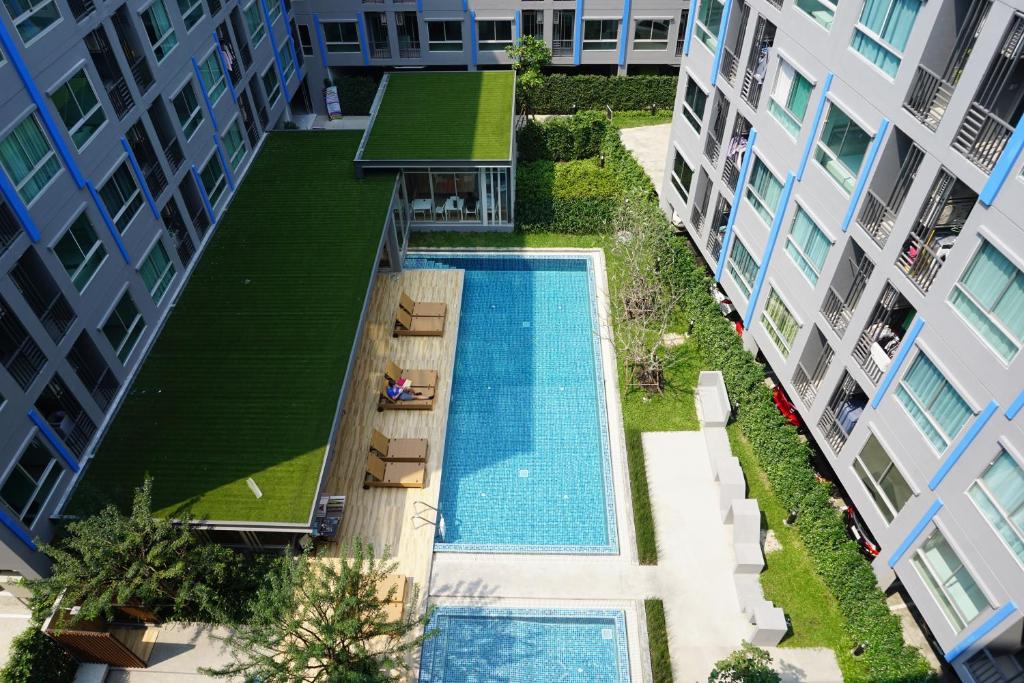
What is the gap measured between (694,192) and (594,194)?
5.35 m

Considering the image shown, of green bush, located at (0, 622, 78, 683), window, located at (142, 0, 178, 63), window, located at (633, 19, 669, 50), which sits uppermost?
window, located at (633, 19, 669, 50)

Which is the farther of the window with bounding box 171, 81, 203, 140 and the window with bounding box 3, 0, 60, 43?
the window with bounding box 171, 81, 203, 140

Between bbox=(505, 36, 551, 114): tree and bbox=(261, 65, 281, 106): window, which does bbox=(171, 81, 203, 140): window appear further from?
bbox=(505, 36, 551, 114): tree

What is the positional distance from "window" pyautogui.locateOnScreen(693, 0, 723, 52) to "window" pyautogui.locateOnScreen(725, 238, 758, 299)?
6950 millimetres

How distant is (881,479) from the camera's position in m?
15.9

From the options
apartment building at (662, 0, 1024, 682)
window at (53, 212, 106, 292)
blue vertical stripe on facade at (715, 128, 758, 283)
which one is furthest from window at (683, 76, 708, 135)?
window at (53, 212, 106, 292)

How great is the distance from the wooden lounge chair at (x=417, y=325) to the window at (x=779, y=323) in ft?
36.6

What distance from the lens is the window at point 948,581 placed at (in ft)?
43.8

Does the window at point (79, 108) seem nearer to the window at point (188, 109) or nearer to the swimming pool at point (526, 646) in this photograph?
the window at point (188, 109)

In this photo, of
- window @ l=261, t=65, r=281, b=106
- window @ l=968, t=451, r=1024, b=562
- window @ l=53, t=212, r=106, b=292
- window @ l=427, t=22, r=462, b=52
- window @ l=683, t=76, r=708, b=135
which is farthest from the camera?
window @ l=427, t=22, r=462, b=52

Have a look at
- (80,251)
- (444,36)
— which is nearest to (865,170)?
(80,251)

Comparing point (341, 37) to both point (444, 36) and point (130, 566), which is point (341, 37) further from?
point (130, 566)

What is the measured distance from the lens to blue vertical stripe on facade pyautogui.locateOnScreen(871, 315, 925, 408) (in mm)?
14203

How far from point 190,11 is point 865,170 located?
23.0 meters
